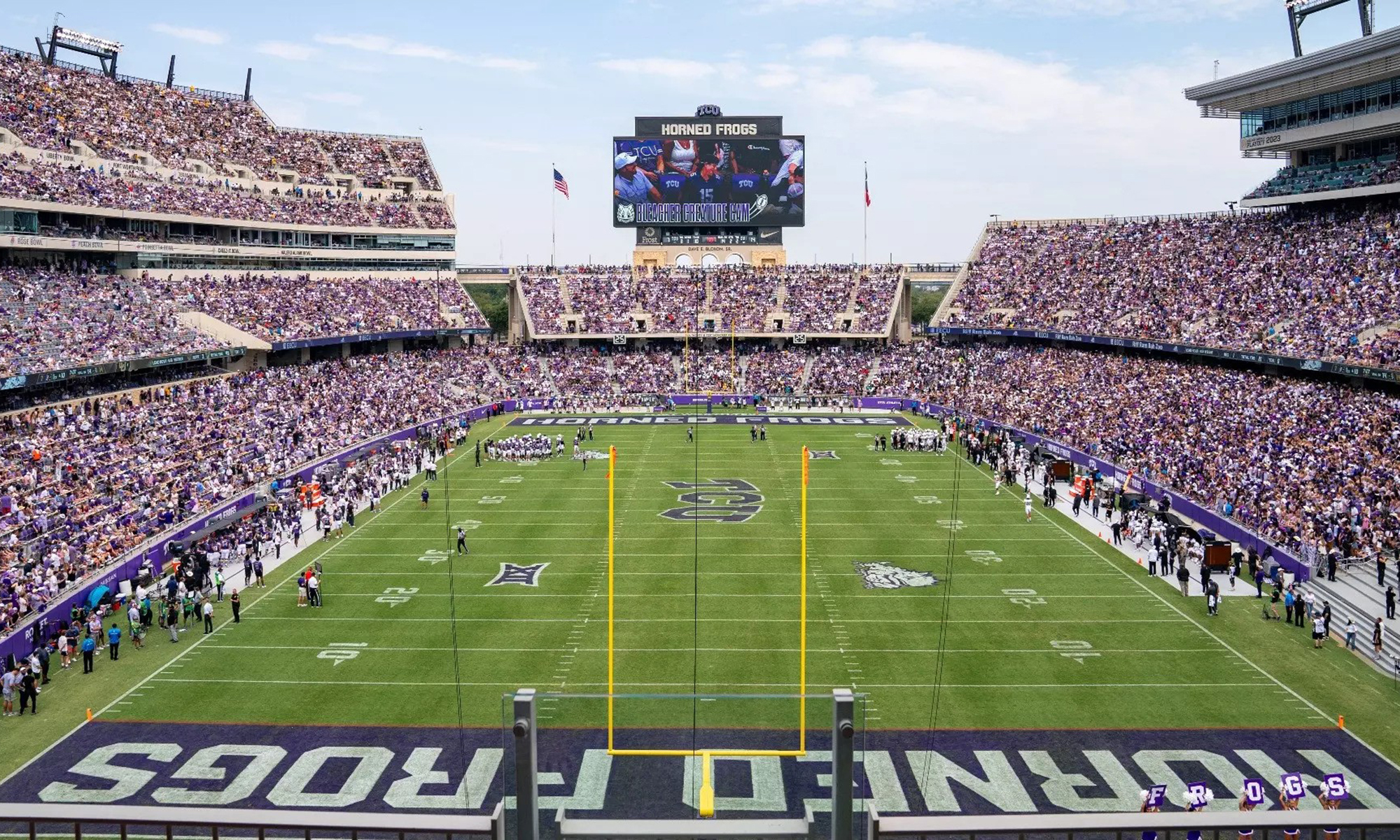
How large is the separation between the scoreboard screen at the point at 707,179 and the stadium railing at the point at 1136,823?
65.8 meters

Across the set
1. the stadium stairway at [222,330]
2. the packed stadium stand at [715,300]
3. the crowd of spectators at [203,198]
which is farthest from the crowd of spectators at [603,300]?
the stadium stairway at [222,330]

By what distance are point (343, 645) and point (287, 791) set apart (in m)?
6.23

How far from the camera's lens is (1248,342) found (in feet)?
132

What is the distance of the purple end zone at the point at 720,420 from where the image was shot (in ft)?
165

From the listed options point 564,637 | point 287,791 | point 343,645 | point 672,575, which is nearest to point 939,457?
point 672,575

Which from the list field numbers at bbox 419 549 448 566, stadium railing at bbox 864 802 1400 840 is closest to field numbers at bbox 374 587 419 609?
field numbers at bbox 419 549 448 566

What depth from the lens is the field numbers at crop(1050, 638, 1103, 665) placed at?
18.8 meters

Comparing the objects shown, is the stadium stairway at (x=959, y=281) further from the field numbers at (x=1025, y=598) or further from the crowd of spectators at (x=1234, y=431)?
the field numbers at (x=1025, y=598)

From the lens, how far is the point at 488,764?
1176 centimetres

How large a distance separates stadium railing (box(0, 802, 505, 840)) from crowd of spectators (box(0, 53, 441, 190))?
49.7m

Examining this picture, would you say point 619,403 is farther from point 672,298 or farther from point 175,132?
point 175,132

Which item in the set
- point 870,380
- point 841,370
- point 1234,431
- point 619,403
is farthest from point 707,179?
point 1234,431

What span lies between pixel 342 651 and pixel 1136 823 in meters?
17.8

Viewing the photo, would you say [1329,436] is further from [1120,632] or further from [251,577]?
[251,577]
